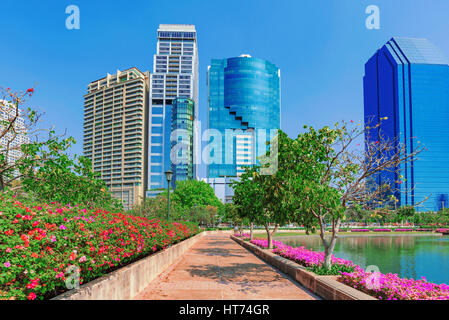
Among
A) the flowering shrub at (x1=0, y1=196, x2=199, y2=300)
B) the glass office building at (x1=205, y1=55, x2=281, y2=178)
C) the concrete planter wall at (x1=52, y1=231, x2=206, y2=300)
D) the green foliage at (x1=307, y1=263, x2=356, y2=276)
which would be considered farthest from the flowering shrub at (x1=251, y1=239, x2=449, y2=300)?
the glass office building at (x1=205, y1=55, x2=281, y2=178)

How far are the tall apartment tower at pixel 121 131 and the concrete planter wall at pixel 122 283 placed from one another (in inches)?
5295

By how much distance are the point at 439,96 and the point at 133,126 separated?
14572 cm

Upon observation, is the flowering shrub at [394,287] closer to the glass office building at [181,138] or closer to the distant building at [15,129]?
the distant building at [15,129]

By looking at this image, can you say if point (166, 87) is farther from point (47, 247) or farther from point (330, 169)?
point (47, 247)

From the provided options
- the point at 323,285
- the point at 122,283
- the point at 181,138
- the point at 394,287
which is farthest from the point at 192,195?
the point at 181,138

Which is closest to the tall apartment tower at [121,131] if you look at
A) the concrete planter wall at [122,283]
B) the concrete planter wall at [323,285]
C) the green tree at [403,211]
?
the concrete planter wall at [122,283]

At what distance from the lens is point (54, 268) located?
4.86 metres

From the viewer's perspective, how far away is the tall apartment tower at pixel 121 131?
145375mm

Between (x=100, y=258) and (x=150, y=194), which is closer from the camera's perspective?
(x=100, y=258)

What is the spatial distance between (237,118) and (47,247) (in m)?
168

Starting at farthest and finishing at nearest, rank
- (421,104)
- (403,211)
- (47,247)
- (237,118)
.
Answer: (237,118)
(421,104)
(403,211)
(47,247)

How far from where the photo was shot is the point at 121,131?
151 metres

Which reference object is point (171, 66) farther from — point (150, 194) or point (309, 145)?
Result: point (309, 145)

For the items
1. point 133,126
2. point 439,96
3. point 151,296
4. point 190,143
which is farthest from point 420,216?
point 133,126
